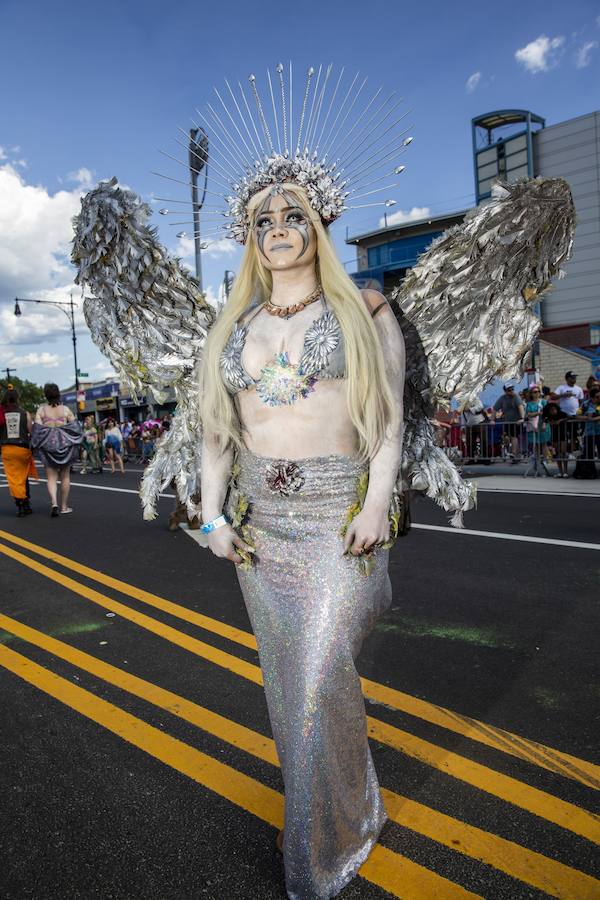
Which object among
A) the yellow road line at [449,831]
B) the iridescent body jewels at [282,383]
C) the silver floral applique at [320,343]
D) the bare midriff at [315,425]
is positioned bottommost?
the yellow road line at [449,831]

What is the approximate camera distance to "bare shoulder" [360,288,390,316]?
84.4 inches

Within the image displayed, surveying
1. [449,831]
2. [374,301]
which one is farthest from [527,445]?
[374,301]

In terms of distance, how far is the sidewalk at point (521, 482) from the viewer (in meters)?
10.3

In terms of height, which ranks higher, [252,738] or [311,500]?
[311,500]

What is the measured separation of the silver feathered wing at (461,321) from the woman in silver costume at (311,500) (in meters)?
0.40

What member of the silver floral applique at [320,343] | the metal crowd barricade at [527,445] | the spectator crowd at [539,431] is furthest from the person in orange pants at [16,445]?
the silver floral applique at [320,343]

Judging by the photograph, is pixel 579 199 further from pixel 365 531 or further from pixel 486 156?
pixel 365 531

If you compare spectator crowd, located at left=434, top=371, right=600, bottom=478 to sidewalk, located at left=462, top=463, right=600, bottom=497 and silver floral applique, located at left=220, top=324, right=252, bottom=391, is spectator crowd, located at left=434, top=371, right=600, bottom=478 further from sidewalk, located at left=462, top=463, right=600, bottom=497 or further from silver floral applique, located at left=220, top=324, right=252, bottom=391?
silver floral applique, located at left=220, top=324, right=252, bottom=391

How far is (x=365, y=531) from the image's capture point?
2.02m

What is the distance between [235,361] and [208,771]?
5.42ft

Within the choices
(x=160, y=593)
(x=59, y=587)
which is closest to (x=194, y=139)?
(x=160, y=593)

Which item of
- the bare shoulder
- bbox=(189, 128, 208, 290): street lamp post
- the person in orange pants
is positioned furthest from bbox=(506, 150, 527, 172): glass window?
the bare shoulder

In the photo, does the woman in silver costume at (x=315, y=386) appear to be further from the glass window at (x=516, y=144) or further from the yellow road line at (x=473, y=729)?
the glass window at (x=516, y=144)

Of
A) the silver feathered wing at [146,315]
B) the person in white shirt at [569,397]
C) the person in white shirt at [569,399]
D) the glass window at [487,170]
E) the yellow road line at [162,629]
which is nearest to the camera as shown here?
the silver feathered wing at [146,315]
